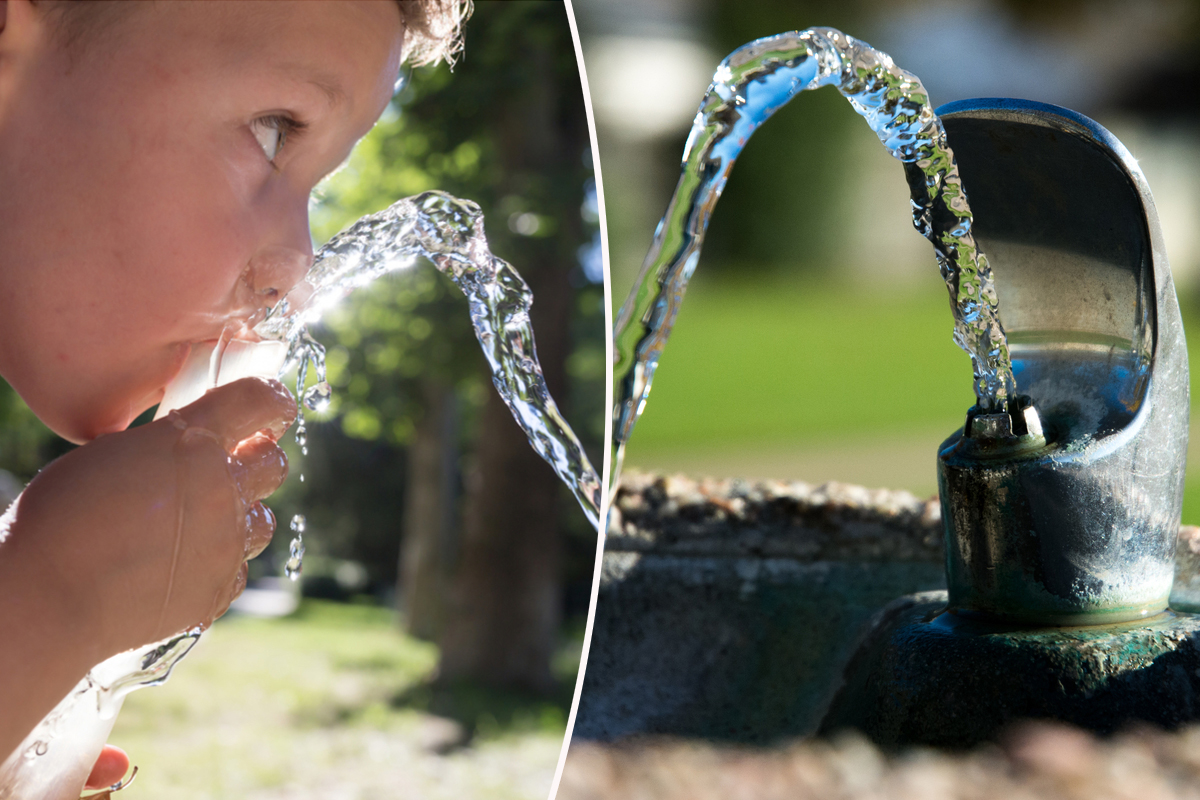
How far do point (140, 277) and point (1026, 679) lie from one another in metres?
0.42

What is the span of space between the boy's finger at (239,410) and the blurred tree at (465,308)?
1.90 meters

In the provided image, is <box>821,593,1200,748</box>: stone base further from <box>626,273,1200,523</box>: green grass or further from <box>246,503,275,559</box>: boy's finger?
<box>626,273,1200,523</box>: green grass

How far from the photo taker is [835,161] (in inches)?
234

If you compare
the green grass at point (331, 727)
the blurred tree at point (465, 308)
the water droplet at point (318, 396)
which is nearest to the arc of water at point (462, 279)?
the water droplet at point (318, 396)

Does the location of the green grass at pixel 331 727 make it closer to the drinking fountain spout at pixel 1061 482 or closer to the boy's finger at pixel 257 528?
the drinking fountain spout at pixel 1061 482

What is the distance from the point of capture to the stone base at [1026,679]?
1.59ft

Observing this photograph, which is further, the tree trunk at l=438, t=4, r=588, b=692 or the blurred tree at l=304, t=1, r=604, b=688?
the tree trunk at l=438, t=4, r=588, b=692

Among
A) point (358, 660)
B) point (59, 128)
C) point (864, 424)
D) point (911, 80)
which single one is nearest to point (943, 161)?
point (911, 80)

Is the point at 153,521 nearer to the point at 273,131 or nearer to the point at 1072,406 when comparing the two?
the point at 273,131

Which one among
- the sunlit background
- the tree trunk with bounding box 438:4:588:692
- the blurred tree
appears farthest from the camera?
the sunlit background

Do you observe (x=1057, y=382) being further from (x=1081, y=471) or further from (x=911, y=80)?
(x=911, y=80)

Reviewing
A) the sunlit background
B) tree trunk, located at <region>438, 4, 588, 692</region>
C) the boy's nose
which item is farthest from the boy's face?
the sunlit background

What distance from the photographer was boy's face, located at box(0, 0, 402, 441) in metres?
0.36

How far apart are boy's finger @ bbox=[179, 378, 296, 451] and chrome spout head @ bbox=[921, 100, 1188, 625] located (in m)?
0.35
